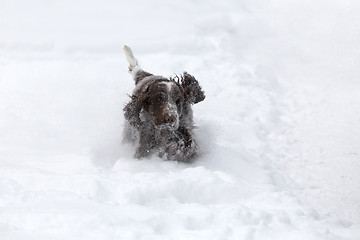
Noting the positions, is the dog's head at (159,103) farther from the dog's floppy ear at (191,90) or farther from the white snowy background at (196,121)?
the white snowy background at (196,121)

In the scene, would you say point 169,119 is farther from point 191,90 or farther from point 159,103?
point 191,90

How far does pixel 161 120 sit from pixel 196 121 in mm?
1287

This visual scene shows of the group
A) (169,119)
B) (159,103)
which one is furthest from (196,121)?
(169,119)

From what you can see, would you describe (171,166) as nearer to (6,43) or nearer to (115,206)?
(115,206)

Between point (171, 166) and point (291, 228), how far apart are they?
168 cm

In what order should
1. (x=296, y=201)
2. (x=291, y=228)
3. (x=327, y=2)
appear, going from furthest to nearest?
(x=327, y=2) < (x=296, y=201) < (x=291, y=228)

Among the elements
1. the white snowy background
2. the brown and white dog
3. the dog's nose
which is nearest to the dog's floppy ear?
the brown and white dog

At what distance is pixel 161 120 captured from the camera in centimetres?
501

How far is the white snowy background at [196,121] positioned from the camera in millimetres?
3496

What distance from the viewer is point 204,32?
8945 millimetres

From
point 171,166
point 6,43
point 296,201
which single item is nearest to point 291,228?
point 296,201

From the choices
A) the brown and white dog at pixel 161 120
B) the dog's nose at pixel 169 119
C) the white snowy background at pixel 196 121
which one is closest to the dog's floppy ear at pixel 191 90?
the brown and white dog at pixel 161 120

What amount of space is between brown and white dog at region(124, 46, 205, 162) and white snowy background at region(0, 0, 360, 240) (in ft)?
0.66

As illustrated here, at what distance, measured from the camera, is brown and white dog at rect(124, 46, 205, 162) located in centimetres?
509
